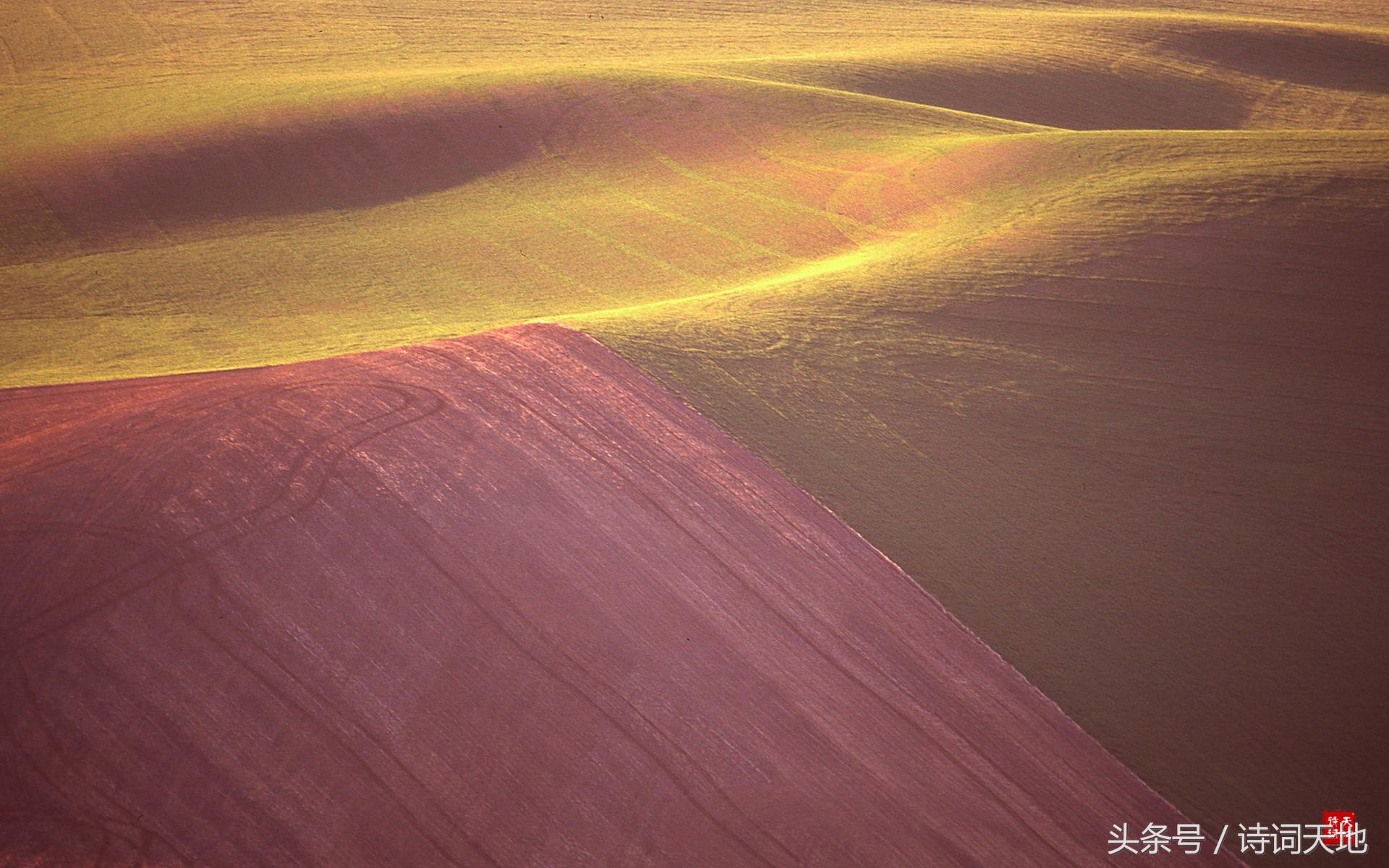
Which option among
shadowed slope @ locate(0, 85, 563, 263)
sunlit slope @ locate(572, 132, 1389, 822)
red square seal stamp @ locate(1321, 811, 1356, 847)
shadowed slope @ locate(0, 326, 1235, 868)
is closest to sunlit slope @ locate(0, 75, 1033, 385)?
shadowed slope @ locate(0, 85, 563, 263)

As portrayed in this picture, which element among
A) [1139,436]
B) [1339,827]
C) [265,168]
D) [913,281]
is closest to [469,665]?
[1339,827]

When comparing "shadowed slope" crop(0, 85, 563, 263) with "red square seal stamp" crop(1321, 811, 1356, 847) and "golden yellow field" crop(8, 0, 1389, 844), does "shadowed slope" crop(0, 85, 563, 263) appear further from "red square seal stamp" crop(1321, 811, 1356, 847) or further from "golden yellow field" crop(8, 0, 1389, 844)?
"red square seal stamp" crop(1321, 811, 1356, 847)

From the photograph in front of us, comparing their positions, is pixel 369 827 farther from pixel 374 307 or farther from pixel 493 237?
pixel 493 237

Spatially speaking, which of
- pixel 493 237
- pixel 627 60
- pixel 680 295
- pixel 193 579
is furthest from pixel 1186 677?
pixel 627 60

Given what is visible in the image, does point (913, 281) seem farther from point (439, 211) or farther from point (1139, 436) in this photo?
point (439, 211)

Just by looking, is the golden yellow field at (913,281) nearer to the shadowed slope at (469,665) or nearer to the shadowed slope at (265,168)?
the shadowed slope at (265,168)

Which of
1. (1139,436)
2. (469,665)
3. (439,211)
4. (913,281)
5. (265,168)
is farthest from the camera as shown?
(265,168)

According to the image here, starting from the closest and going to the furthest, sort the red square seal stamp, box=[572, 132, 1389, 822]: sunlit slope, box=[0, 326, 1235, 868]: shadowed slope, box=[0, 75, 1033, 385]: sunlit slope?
box=[0, 326, 1235, 868]: shadowed slope < the red square seal stamp < box=[572, 132, 1389, 822]: sunlit slope < box=[0, 75, 1033, 385]: sunlit slope
